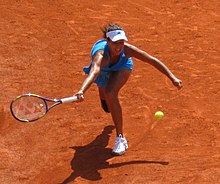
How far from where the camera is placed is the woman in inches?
296

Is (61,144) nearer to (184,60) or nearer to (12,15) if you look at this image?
(184,60)

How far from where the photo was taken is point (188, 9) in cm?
1245

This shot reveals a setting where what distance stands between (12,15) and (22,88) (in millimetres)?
2885

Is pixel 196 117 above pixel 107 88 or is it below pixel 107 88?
below

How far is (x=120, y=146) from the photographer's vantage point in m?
7.93

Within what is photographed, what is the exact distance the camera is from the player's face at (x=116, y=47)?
7.42 m

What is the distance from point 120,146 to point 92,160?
41 centimetres

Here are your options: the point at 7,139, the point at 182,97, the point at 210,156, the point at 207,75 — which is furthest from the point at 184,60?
the point at 7,139

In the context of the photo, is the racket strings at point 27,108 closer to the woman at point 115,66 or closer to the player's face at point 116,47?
the woman at point 115,66

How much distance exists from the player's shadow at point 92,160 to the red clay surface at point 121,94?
0.04ft

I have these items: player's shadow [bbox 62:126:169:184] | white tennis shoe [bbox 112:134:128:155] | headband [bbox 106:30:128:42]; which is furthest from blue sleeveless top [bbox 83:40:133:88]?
player's shadow [bbox 62:126:169:184]

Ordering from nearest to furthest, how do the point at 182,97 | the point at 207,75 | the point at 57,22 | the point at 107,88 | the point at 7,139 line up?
the point at 107,88, the point at 7,139, the point at 182,97, the point at 207,75, the point at 57,22

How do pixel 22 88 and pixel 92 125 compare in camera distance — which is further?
pixel 22 88

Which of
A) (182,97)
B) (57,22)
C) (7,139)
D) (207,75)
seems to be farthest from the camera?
(57,22)
